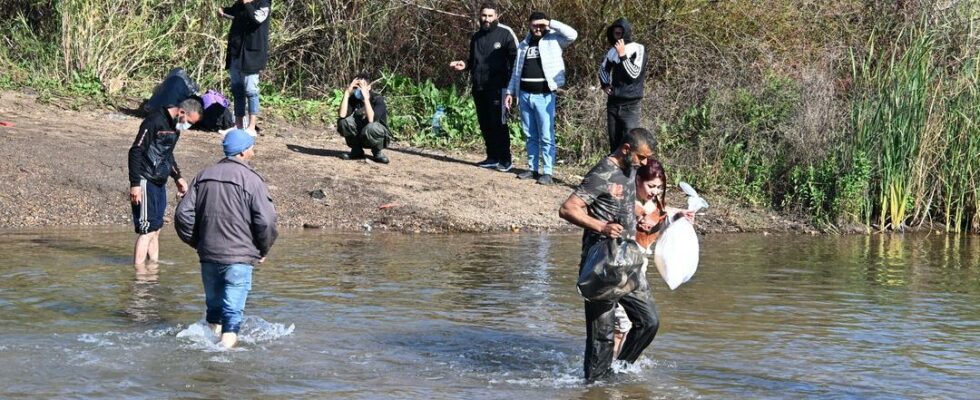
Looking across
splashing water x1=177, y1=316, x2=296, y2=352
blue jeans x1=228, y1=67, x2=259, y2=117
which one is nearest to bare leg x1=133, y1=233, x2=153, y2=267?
splashing water x1=177, y1=316, x2=296, y2=352

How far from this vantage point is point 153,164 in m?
10.4

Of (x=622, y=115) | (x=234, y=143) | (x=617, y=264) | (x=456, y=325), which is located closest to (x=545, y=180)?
(x=622, y=115)

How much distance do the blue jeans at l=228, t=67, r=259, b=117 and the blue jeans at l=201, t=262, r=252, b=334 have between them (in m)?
7.31

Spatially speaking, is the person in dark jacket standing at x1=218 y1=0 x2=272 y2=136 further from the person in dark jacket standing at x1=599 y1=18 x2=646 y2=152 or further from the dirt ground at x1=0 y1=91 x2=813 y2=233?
the person in dark jacket standing at x1=599 y1=18 x2=646 y2=152

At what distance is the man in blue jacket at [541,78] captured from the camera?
15008mm

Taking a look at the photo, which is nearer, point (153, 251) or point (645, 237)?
point (645, 237)

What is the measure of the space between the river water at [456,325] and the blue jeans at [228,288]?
25 cm

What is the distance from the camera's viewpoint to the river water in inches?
303

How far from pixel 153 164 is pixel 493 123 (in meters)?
6.09

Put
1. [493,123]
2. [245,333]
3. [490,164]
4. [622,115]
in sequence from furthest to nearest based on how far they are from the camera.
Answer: [490,164]
[493,123]
[622,115]
[245,333]

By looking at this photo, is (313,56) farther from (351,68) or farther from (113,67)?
(113,67)

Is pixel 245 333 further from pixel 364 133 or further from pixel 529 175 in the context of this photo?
pixel 529 175

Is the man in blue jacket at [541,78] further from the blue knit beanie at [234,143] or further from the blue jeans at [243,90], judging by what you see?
the blue knit beanie at [234,143]

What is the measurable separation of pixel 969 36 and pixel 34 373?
11.7 m
